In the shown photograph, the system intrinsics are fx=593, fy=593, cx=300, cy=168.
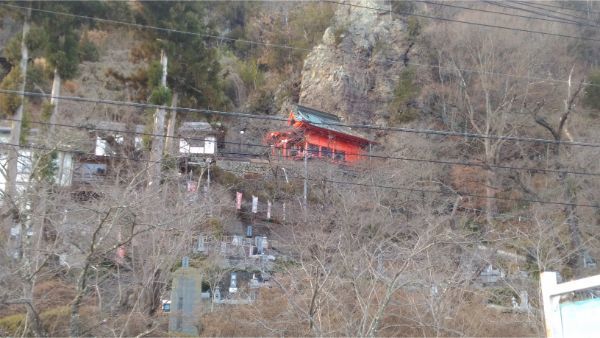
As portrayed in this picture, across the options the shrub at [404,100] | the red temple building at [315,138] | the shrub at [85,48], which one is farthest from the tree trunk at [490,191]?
the shrub at [85,48]

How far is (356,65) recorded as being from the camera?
31.0 m

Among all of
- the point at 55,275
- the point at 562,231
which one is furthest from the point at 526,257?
the point at 55,275

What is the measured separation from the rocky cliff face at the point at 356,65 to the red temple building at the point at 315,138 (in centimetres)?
250

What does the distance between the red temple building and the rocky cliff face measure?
2503 mm

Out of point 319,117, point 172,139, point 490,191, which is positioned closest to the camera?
point 172,139

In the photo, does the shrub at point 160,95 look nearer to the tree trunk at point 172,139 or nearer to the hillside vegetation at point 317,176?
the hillside vegetation at point 317,176

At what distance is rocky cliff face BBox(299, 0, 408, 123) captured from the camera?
29000 millimetres

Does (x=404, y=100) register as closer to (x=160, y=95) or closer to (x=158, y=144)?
(x=158, y=144)

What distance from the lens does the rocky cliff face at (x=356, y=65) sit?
2900 centimetres

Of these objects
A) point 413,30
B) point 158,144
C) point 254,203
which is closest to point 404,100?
point 413,30

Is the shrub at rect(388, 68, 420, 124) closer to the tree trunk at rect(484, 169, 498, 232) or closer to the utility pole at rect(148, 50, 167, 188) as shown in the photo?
the tree trunk at rect(484, 169, 498, 232)

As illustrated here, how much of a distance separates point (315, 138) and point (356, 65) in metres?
8.21

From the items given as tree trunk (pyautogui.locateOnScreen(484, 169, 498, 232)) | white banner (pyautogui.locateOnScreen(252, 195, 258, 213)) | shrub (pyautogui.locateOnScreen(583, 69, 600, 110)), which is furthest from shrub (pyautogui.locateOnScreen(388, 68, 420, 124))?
white banner (pyautogui.locateOnScreen(252, 195, 258, 213))

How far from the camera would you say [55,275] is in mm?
13758
